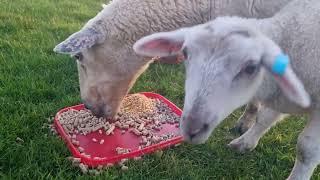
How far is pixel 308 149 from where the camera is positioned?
12.4 ft

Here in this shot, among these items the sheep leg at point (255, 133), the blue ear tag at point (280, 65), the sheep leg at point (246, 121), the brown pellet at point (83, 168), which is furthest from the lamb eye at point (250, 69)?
the sheep leg at point (246, 121)

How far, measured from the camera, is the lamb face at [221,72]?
287 centimetres

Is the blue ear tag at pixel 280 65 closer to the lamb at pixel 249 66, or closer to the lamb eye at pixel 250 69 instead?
the lamb at pixel 249 66

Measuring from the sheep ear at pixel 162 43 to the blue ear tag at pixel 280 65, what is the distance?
669 millimetres

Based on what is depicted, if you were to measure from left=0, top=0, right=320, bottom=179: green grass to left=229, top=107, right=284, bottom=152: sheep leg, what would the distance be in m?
0.08

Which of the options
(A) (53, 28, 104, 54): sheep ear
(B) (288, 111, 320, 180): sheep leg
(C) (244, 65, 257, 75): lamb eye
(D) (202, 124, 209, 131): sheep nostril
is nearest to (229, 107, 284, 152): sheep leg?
(B) (288, 111, 320, 180): sheep leg

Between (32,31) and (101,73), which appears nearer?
(101,73)

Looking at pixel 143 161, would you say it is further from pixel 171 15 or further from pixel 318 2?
pixel 318 2

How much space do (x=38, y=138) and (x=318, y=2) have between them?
2682mm

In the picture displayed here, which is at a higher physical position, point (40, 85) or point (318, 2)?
point (318, 2)

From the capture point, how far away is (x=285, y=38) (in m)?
3.63

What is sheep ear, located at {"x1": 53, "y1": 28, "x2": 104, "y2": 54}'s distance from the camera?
13.9 feet

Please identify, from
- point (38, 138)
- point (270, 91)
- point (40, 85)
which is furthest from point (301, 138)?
point (40, 85)

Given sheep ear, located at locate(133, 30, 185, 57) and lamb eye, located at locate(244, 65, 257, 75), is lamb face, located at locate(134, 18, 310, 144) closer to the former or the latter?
lamb eye, located at locate(244, 65, 257, 75)
